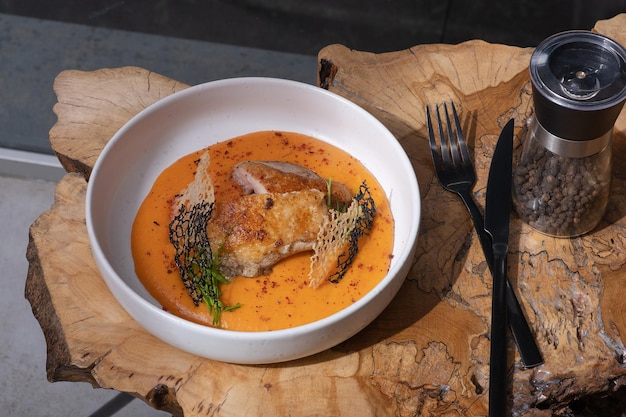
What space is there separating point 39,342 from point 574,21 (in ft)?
7.98

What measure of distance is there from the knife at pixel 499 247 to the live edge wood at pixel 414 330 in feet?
0.17

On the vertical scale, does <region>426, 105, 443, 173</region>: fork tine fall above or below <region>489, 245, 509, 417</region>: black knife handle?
above

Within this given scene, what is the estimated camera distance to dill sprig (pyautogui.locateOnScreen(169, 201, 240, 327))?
160 cm

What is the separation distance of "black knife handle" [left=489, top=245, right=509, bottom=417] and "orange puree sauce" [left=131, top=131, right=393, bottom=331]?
0.23m

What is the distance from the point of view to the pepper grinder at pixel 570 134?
4.96 feet

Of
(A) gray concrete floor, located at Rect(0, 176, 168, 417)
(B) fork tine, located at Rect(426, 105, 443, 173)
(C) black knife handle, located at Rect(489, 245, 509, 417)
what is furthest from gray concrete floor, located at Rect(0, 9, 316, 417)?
(C) black knife handle, located at Rect(489, 245, 509, 417)

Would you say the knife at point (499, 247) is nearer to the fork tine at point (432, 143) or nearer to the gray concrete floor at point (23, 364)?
the fork tine at point (432, 143)

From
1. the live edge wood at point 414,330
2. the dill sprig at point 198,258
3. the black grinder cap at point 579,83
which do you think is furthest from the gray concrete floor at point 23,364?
the black grinder cap at point 579,83

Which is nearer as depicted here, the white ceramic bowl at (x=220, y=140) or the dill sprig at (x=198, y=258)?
the white ceramic bowl at (x=220, y=140)

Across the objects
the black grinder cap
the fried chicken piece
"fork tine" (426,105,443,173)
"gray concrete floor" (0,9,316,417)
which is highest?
the black grinder cap

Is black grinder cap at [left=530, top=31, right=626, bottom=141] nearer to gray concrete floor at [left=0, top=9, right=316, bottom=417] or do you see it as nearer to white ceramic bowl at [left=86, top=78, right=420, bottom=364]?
white ceramic bowl at [left=86, top=78, right=420, bottom=364]

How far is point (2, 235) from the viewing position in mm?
2982

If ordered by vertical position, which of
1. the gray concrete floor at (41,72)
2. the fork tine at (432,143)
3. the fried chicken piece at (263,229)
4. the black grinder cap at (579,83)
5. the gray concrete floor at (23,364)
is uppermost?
the black grinder cap at (579,83)

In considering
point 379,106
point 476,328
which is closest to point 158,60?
point 379,106
